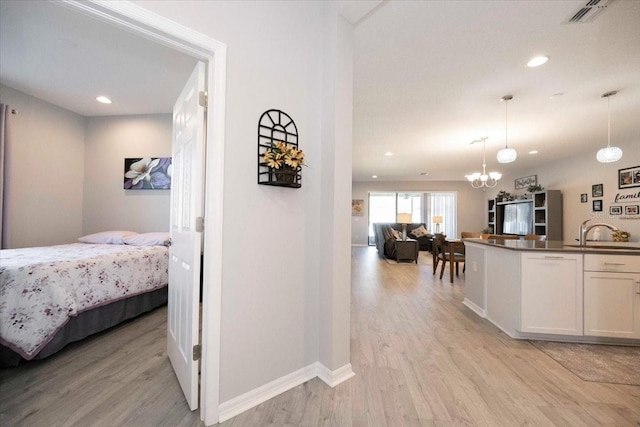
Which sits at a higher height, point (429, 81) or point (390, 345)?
point (429, 81)

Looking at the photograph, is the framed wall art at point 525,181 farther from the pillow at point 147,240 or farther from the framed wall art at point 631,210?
the pillow at point 147,240

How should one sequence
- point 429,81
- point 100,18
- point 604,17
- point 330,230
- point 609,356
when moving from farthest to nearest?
point 429,81 < point 609,356 < point 604,17 < point 330,230 < point 100,18

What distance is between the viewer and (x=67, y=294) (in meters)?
2.02

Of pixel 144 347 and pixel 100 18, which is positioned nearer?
pixel 100 18

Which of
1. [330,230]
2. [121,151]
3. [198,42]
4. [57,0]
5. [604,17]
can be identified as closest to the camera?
[57,0]

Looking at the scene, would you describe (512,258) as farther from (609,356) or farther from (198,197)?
(198,197)

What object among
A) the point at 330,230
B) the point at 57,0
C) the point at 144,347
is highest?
the point at 57,0

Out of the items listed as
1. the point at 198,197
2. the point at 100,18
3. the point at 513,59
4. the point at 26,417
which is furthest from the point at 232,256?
the point at 513,59

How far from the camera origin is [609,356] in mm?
2148

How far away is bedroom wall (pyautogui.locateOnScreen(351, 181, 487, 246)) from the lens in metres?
9.82

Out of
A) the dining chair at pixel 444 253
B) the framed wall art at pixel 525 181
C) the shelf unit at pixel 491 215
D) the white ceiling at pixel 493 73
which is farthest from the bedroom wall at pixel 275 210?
the shelf unit at pixel 491 215

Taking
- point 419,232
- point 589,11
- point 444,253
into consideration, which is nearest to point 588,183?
point 444,253

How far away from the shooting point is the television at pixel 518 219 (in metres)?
6.93

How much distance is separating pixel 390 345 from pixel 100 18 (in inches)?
110
